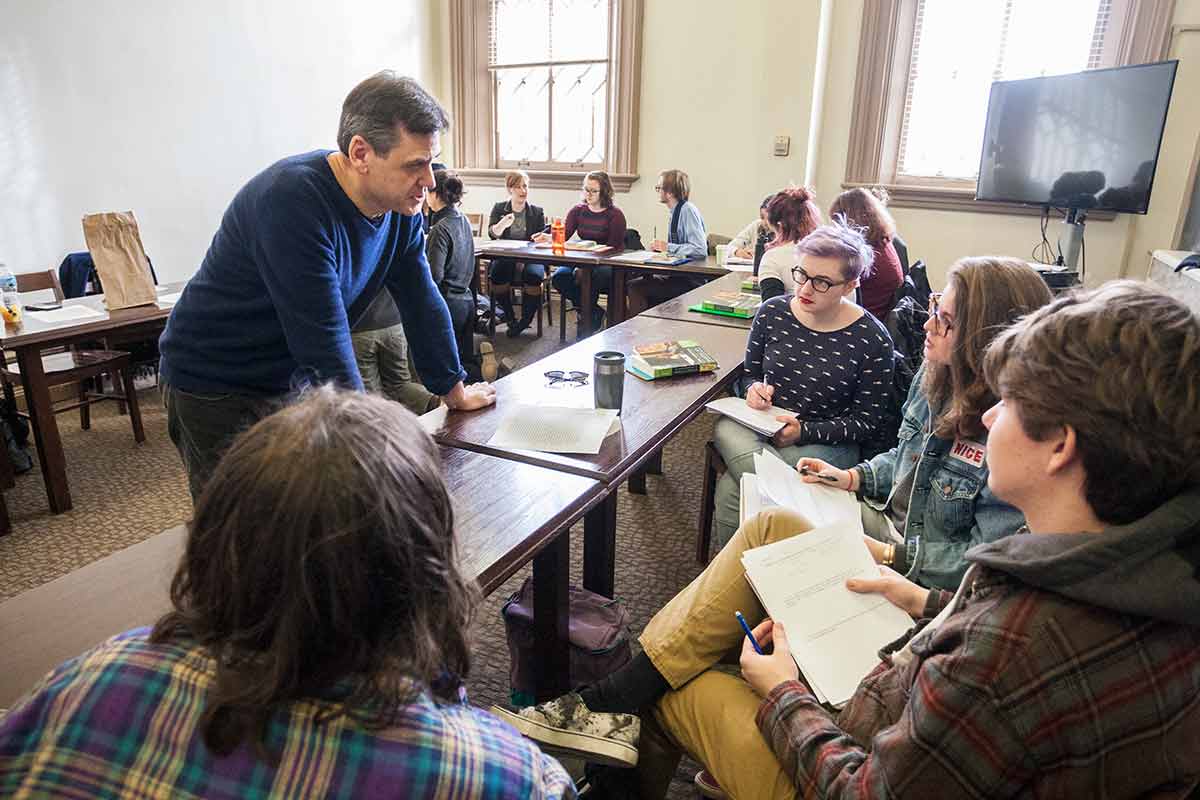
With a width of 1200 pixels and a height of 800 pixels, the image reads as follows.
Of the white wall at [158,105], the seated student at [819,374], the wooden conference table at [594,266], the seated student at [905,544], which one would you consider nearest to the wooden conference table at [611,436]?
the seated student at [819,374]

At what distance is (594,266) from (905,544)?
3679 millimetres

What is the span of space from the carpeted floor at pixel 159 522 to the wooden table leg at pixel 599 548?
0.93ft

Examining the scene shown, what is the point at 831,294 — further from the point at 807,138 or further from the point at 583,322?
the point at 807,138

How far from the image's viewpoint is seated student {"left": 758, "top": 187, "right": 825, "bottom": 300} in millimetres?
3090

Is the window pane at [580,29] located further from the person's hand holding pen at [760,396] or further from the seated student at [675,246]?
the person's hand holding pen at [760,396]

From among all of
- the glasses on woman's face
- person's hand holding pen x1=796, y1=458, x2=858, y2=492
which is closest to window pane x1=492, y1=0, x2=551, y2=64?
person's hand holding pen x1=796, y1=458, x2=858, y2=492

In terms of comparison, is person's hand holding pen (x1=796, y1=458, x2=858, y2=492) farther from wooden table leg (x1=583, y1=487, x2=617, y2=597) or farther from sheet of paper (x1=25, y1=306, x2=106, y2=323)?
sheet of paper (x1=25, y1=306, x2=106, y2=323)

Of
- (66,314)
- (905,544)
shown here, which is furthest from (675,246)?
(905,544)

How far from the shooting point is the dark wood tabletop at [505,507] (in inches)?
45.2

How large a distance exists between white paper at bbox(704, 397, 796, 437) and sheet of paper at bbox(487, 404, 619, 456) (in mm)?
437

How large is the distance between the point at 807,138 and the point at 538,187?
2.43 metres

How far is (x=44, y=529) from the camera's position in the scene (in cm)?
268

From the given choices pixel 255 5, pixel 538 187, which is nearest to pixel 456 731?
pixel 255 5

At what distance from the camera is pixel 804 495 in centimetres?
175
